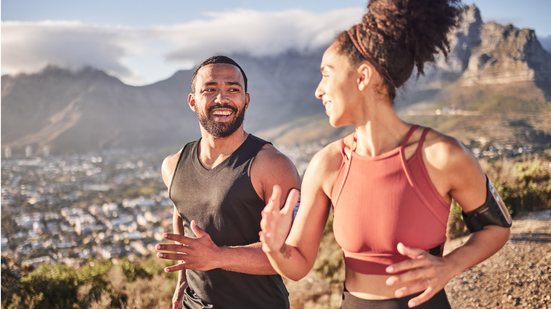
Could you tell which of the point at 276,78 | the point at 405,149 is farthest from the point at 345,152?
the point at 276,78

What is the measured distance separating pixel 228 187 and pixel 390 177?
4.45 feet

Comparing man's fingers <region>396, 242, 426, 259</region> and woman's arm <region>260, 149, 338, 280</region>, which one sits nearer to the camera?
man's fingers <region>396, 242, 426, 259</region>

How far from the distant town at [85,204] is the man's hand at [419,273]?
1083 centimetres

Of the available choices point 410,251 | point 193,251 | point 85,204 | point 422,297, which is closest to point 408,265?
point 410,251

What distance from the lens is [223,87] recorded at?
3.38 meters

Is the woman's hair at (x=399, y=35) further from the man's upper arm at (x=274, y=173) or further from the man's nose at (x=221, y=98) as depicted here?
the man's nose at (x=221, y=98)

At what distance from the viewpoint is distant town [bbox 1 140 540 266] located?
31.4 metres

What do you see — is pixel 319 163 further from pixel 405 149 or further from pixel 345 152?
pixel 405 149

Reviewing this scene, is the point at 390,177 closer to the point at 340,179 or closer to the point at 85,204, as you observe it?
the point at 340,179

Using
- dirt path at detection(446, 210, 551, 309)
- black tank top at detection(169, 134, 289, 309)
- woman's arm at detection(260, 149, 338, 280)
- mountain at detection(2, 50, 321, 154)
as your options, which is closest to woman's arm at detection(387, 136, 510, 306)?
woman's arm at detection(260, 149, 338, 280)

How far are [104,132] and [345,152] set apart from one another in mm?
115642

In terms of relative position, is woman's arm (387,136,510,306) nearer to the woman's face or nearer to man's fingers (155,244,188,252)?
the woman's face

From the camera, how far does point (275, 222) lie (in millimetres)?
2043

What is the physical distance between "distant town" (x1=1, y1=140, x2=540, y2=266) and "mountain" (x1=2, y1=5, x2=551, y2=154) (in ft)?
29.7
